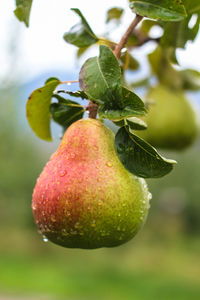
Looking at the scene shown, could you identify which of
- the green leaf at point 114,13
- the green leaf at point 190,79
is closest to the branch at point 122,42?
the green leaf at point 114,13

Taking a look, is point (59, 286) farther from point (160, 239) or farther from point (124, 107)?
point (124, 107)

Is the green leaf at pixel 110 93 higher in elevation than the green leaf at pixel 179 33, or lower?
lower

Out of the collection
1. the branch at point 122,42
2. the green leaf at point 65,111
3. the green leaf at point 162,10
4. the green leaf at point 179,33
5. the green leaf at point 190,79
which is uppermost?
the green leaf at point 190,79

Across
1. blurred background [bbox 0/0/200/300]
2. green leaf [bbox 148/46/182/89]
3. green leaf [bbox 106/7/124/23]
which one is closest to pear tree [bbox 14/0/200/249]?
green leaf [bbox 106/7/124/23]

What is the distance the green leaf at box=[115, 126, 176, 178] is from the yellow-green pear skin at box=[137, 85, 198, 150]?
0.71 metres

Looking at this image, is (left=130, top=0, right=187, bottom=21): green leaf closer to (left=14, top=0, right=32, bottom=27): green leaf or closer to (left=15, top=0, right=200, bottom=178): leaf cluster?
(left=15, top=0, right=200, bottom=178): leaf cluster

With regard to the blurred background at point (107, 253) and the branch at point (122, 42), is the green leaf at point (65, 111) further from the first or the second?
the blurred background at point (107, 253)

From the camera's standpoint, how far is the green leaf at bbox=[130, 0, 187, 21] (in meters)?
0.91

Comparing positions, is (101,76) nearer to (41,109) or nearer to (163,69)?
(41,109)

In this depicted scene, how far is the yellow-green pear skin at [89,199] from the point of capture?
893mm

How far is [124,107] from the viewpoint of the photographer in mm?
864

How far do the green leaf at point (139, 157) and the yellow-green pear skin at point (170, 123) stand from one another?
0.71m

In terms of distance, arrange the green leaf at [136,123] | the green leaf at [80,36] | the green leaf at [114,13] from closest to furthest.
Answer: the green leaf at [136,123]
the green leaf at [80,36]
the green leaf at [114,13]

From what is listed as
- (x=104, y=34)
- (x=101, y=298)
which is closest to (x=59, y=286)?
(x=101, y=298)
